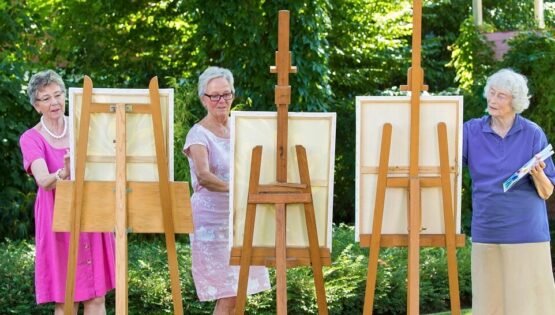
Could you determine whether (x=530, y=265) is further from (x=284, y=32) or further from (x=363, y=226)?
(x=284, y=32)

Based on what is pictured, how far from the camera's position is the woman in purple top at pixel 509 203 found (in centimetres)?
564

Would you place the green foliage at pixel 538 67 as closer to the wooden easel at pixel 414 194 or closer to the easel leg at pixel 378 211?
the wooden easel at pixel 414 194

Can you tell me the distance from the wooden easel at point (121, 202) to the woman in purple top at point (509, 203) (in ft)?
4.87

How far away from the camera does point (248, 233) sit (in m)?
5.37

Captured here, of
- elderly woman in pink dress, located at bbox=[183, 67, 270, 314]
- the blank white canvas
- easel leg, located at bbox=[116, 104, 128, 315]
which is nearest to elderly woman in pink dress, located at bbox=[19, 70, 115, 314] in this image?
the blank white canvas

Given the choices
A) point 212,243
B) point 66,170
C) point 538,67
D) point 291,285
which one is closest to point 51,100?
point 66,170

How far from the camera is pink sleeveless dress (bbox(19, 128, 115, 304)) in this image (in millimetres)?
5586

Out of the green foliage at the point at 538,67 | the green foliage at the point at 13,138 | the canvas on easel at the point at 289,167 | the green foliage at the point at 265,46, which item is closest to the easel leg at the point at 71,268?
the canvas on easel at the point at 289,167

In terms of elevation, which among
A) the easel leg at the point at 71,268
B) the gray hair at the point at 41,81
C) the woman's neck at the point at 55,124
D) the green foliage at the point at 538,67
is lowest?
the easel leg at the point at 71,268

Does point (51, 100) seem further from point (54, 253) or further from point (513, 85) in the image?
point (513, 85)

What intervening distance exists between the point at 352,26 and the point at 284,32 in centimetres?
954

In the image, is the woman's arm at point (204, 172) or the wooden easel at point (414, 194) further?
the woman's arm at point (204, 172)

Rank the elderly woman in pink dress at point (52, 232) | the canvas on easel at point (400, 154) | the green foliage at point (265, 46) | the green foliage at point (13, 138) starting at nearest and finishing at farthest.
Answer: the canvas on easel at point (400, 154) < the elderly woman in pink dress at point (52, 232) < the green foliage at point (13, 138) < the green foliage at point (265, 46)

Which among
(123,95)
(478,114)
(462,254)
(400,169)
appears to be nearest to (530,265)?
(400,169)
